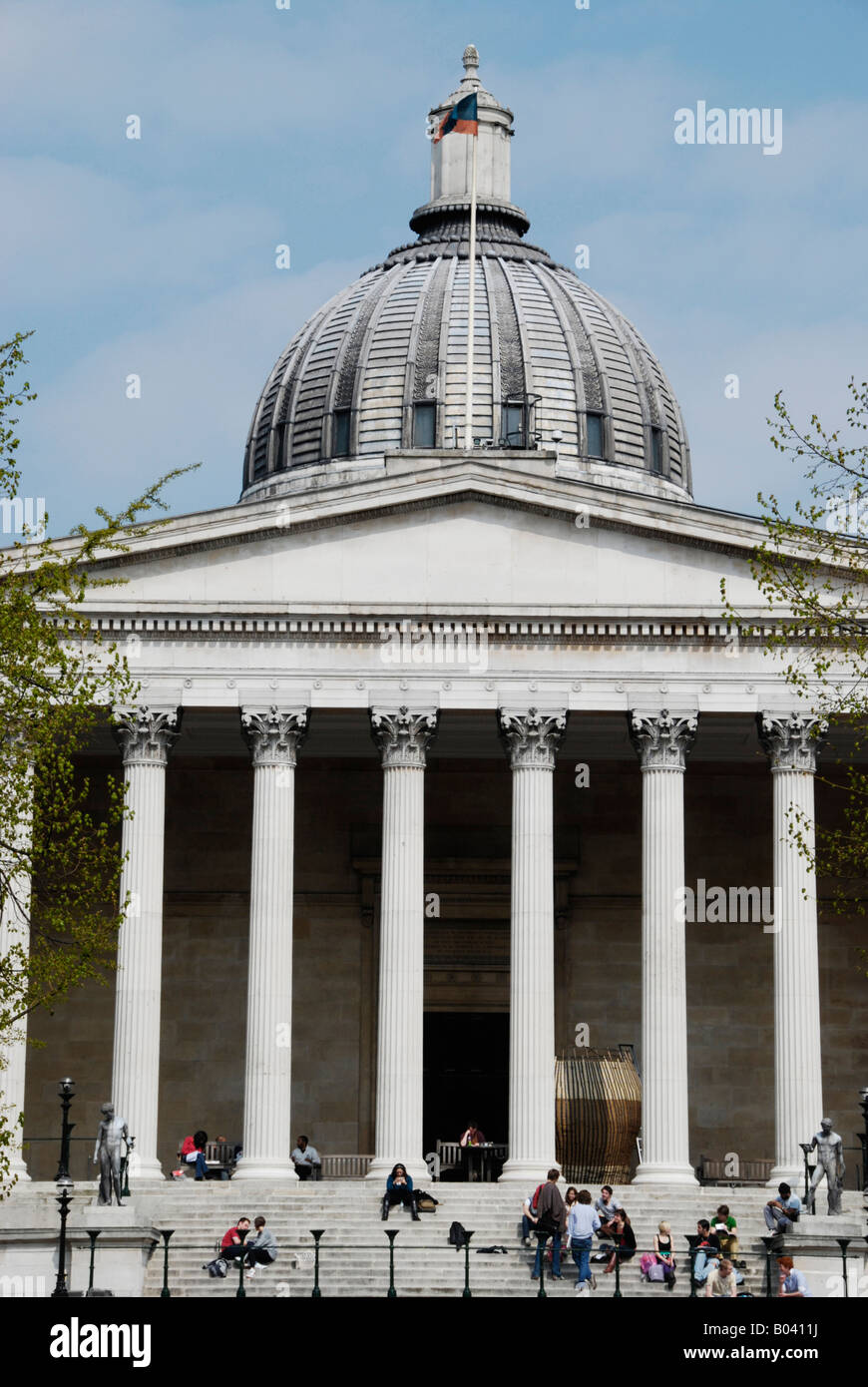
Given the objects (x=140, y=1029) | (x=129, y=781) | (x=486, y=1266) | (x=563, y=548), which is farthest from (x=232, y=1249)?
(x=563, y=548)

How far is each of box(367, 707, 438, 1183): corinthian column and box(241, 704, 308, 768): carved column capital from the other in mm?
1523

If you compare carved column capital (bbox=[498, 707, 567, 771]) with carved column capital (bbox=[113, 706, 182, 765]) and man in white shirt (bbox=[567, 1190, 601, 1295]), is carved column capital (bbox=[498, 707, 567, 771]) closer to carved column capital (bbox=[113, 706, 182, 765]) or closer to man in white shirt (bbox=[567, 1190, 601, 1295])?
carved column capital (bbox=[113, 706, 182, 765])

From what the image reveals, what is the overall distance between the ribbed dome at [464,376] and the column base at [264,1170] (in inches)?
985

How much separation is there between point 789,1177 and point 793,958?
4.15 metres

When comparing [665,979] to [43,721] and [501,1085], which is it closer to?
[501,1085]

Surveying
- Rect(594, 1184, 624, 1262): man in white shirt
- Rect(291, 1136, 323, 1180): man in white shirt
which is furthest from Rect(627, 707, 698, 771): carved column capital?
Rect(291, 1136, 323, 1180): man in white shirt

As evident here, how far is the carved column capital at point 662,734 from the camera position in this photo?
163 ft

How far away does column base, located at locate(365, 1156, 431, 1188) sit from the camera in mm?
47125

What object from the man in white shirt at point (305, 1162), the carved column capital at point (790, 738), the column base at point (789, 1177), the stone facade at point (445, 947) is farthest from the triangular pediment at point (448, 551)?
the column base at point (789, 1177)

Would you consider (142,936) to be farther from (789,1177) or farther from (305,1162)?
(789,1177)

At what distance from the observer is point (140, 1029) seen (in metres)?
48.6

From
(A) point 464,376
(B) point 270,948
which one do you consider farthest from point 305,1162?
(A) point 464,376

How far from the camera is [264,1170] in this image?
157 ft
